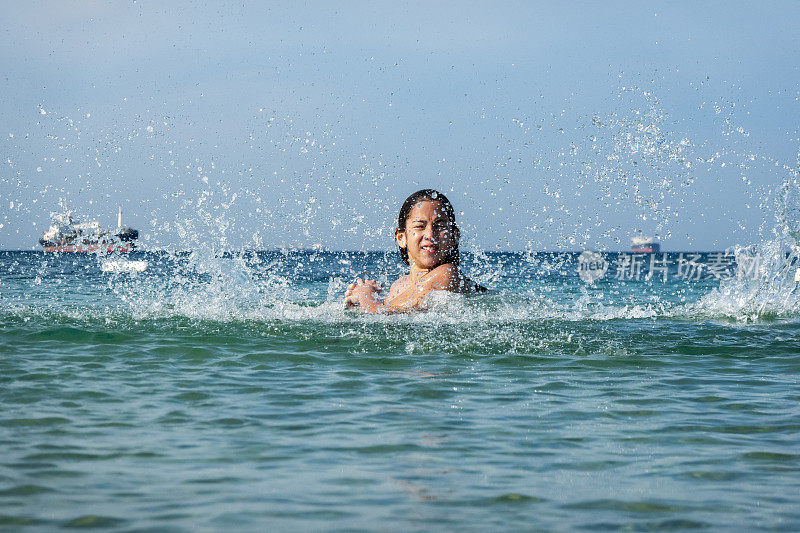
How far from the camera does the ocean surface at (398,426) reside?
3.24m

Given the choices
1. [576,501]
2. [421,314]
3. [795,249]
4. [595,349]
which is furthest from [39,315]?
[795,249]

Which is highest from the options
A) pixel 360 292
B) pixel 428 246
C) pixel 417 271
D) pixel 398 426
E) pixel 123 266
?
pixel 428 246

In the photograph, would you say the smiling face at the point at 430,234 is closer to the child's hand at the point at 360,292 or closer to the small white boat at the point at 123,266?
the child's hand at the point at 360,292

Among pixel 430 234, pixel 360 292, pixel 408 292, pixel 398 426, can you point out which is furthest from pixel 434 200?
pixel 398 426

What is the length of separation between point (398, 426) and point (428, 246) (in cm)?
399

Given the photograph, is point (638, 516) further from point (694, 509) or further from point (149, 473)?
point (149, 473)

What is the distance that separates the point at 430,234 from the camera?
326 inches

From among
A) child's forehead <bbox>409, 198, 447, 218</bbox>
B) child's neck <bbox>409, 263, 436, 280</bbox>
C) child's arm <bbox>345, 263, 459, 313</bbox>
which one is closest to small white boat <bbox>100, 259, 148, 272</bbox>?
child's arm <bbox>345, 263, 459, 313</bbox>

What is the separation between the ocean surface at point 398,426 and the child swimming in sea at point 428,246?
17cm

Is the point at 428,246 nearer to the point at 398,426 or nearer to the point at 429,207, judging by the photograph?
the point at 429,207

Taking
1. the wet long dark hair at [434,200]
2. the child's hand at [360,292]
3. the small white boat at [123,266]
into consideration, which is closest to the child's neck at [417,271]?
the wet long dark hair at [434,200]

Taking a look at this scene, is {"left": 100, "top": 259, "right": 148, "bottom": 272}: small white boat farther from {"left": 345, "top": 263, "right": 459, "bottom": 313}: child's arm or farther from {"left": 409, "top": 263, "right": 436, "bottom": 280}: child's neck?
{"left": 409, "top": 263, "right": 436, "bottom": 280}: child's neck

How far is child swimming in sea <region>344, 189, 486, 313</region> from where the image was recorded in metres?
8.30

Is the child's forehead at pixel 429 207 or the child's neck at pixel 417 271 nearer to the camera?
the child's forehead at pixel 429 207
